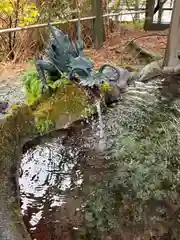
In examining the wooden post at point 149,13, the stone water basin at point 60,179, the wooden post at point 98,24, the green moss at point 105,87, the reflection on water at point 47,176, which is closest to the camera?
the stone water basin at point 60,179

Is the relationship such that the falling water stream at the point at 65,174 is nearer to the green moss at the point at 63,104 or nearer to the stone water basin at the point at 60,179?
the stone water basin at the point at 60,179

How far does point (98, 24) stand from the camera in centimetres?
625

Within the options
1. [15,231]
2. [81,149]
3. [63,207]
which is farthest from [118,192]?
[15,231]

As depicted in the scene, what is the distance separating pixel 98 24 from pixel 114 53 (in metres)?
0.72

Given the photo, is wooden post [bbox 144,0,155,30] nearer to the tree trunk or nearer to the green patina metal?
the tree trunk

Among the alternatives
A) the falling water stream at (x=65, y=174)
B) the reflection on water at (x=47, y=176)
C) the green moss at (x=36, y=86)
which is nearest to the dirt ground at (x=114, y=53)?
Answer: the green moss at (x=36, y=86)

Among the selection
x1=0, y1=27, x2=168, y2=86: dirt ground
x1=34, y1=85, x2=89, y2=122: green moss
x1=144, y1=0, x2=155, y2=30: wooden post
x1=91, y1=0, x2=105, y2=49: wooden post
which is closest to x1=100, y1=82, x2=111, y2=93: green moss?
x1=34, y1=85, x2=89, y2=122: green moss

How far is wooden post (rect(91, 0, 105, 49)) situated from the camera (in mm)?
6073

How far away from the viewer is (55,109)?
3.24 meters

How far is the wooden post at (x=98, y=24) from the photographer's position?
607 centimetres

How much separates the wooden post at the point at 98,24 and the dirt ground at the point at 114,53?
0.16m

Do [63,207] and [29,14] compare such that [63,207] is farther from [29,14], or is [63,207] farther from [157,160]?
[29,14]

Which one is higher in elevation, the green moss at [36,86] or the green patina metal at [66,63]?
the green patina metal at [66,63]

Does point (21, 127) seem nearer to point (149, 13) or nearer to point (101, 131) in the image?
point (101, 131)
